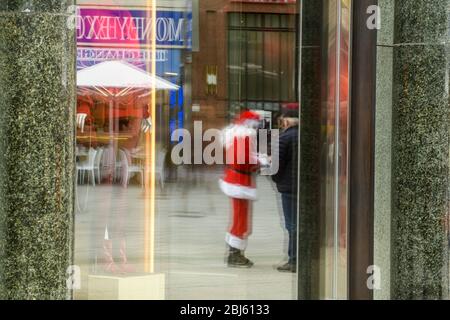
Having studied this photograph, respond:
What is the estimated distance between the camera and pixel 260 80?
19.5 ft

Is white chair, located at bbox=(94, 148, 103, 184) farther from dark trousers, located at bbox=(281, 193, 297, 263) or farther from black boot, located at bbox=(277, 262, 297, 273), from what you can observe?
black boot, located at bbox=(277, 262, 297, 273)

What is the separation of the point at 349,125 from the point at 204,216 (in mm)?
1282

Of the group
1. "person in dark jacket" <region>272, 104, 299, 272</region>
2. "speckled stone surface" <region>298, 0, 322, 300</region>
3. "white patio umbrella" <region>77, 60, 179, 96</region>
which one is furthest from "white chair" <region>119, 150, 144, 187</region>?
"speckled stone surface" <region>298, 0, 322, 300</region>

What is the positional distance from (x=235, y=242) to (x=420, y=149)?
5.11 feet

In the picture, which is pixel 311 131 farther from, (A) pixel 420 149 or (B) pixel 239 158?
(A) pixel 420 149

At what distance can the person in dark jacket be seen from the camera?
5875 mm

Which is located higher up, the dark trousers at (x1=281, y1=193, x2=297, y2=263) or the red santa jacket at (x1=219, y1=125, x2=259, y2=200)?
the red santa jacket at (x1=219, y1=125, x2=259, y2=200)

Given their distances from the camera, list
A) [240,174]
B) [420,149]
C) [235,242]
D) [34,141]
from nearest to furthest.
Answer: [34,141] → [420,149] → [240,174] → [235,242]

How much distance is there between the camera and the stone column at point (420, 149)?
514cm

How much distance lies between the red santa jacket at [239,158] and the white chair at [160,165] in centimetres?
42

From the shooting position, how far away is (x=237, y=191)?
19.6 ft

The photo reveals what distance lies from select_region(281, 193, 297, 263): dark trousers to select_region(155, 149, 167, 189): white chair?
2.88 feet

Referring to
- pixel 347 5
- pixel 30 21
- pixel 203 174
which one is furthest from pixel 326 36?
pixel 30 21

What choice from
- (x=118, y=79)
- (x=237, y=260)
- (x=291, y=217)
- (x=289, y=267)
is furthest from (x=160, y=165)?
→ (x=289, y=267)
